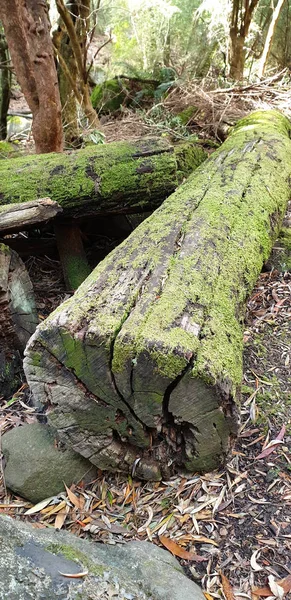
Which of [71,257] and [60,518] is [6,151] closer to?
[71,257]

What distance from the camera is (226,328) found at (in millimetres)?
2258

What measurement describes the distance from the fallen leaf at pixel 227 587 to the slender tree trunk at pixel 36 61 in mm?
4240

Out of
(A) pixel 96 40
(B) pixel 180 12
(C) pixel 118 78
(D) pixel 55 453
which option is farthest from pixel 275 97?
(A) pixel 96 40

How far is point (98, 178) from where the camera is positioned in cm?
372

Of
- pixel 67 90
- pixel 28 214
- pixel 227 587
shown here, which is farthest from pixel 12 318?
pixel 67 90

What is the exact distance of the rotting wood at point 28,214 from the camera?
9.61 feet

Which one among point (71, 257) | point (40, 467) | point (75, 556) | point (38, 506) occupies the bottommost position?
point (38, 506)

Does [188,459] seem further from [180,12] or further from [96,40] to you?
[96,40]

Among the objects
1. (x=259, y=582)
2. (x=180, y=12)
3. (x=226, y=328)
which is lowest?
(x=259, y=582)

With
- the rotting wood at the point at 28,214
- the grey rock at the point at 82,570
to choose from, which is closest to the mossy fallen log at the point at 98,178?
the rotting wood at the point at 28,214

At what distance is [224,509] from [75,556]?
86 centimetres

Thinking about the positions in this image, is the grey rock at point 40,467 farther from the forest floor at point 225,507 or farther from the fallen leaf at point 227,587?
the fallen leaf at point 227,587

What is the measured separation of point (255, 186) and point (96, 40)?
1341 centimetres

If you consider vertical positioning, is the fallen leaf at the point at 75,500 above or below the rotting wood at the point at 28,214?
below
